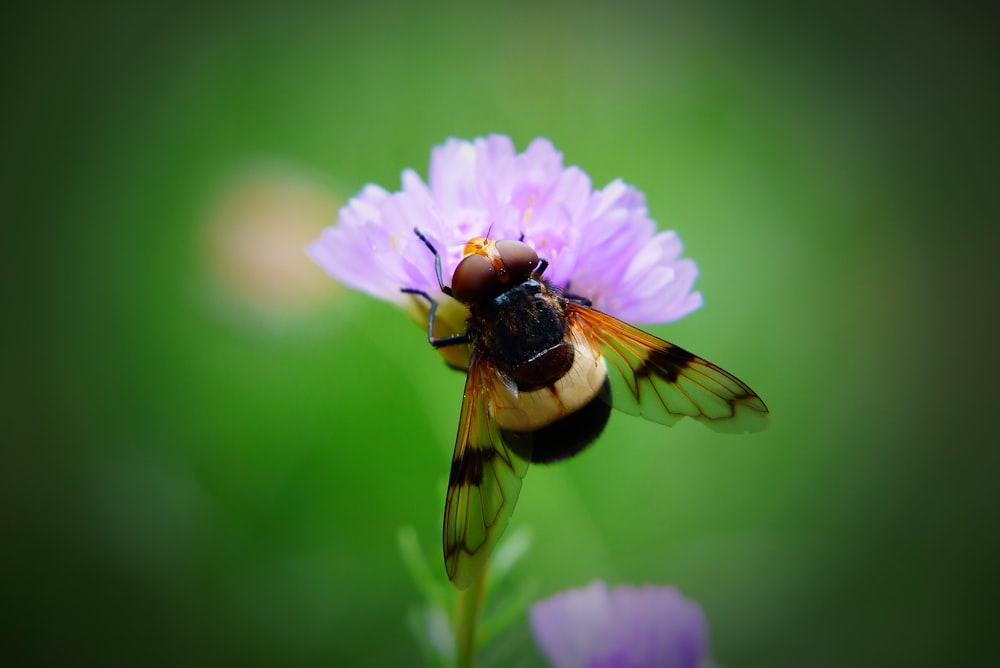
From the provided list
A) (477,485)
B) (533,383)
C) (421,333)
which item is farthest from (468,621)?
(421,333)

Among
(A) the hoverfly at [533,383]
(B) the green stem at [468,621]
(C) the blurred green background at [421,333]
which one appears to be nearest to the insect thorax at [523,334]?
(A) the hoverfly at [533,383]

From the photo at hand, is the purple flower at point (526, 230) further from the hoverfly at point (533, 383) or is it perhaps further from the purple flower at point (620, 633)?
the purple flower at point (620, 633)

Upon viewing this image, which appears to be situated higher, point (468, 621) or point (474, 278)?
point (474, 278)

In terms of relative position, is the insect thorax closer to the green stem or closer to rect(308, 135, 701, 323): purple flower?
rect(308, 135, 701, 323): purple flower

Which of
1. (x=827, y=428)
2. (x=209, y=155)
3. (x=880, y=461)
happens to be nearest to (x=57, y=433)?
(x=209, y=155)

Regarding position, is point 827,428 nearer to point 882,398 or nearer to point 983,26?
point 882,398

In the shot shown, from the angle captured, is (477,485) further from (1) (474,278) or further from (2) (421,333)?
(2) (421,333)

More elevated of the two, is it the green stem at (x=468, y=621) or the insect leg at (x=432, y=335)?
the insect leg at (x=432, y=335)
